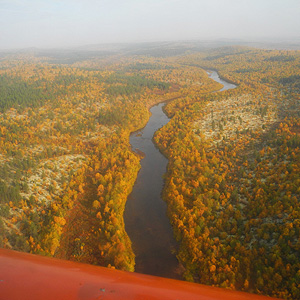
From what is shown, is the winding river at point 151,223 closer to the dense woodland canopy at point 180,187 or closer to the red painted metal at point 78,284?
the dense woodland canopy at point 180,187

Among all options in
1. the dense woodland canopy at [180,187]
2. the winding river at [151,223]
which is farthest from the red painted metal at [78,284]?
the winding river at [151,223]

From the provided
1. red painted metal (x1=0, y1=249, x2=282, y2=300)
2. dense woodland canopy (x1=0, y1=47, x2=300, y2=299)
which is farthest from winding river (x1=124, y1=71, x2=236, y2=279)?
red painted metal (x1=0, y1=249, x2=282, y2=300)

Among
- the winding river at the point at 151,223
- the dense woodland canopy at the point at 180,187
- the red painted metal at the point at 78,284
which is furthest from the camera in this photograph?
the winding river at the point at 151,223

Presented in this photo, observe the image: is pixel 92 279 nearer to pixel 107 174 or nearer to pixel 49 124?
pixel 107 174

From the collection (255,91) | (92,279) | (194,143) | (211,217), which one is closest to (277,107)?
(255,91)

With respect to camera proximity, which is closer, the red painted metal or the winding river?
the red painted metal

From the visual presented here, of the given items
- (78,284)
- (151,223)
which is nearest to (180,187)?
(151,223)

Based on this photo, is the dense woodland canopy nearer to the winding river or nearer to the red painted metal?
the winding river
